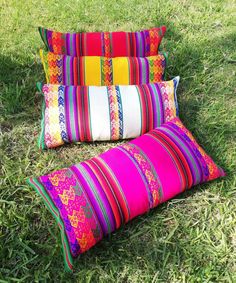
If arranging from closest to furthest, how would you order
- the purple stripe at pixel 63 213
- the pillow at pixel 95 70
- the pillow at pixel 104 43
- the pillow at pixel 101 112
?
the purple stripe at pixel 63 213 → the pillow at pixel 101 112 → the pillow at pixel 95 70 → the pillow at pixel 104 43

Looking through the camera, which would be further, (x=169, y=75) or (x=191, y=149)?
(x=169, y=75)

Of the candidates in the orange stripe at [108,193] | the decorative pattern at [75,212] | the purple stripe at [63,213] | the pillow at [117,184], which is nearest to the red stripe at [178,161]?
the pillow at [117,184]

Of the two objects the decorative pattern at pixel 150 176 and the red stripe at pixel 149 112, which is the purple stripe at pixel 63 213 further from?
the red stripe at pixel 149 112

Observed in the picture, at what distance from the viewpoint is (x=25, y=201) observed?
73.5 inches

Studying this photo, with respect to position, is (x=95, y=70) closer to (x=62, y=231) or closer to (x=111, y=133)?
(x=111, y=133)

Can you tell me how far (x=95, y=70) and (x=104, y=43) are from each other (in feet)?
0.82

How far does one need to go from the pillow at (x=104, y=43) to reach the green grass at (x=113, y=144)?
367 millimetres

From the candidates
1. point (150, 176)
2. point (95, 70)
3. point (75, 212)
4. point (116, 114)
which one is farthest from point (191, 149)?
point (95, 70)

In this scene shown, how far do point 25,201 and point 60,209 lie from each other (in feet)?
1.26

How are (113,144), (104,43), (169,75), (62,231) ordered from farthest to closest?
(169,75), (104,43), (113,144), (62,231)

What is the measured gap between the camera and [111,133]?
2.03 meters

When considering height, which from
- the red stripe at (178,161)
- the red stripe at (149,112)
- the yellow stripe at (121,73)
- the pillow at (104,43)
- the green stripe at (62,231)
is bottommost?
the green stripe at (62,231)

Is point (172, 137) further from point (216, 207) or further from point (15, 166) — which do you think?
point (15, 166)

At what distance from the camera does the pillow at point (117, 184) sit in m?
1.55
